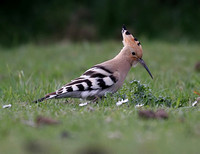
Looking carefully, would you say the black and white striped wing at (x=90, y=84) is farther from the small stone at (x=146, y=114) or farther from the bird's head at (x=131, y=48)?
the small stone at (x=146, y=114)

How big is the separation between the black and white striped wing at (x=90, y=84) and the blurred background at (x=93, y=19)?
6.62 meters

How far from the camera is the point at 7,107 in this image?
3.88 metres

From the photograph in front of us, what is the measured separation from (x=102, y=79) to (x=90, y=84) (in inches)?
6.3

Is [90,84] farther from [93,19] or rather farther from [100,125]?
[93,19]

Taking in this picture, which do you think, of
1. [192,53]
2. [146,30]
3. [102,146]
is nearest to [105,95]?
[102,146]

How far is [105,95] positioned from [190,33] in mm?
7262

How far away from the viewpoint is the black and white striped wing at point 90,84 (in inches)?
161

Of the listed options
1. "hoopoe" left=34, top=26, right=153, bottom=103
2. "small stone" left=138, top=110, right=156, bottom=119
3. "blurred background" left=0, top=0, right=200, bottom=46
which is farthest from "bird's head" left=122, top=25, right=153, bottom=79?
"blurred background" left=0, top=0, right=200, bottom=46

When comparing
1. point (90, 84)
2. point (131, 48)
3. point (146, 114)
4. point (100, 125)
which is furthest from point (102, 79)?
point (100, 125)

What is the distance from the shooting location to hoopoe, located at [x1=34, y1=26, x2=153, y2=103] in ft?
13.5

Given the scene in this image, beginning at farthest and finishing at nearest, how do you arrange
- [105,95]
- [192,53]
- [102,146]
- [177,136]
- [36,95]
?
[192,53], [36,95], [105,95], [177,136], [102,146]

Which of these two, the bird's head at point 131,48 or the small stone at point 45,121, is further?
the bird's head at point 131,48

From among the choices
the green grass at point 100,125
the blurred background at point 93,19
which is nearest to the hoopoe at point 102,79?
the green grass at point 100,125

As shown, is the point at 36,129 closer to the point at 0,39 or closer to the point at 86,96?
the point at 86,96
